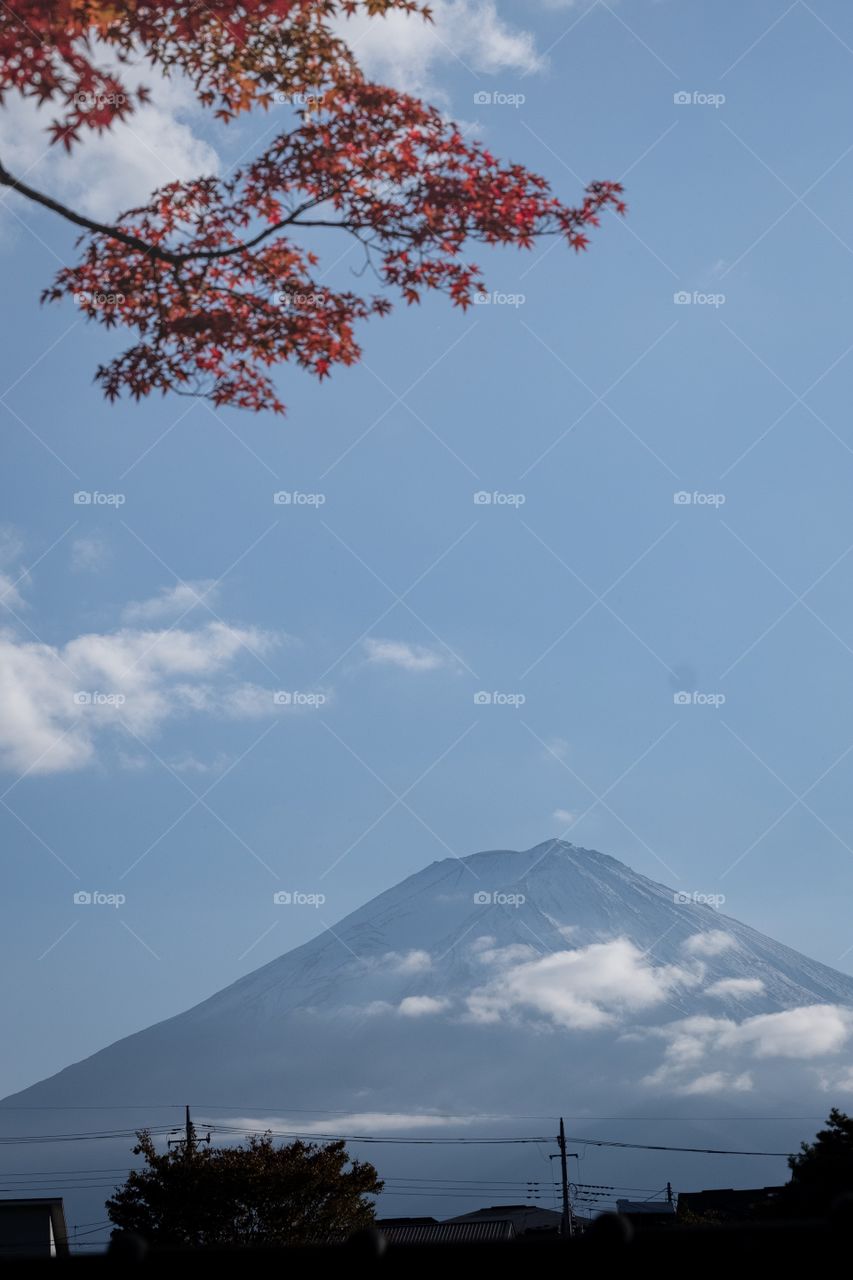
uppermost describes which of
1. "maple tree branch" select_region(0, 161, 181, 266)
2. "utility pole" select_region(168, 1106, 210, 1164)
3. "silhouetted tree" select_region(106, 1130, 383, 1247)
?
"maple tree branch" select_region(0, 161, 181, 266)

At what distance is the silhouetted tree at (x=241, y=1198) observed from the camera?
2830 centimetres

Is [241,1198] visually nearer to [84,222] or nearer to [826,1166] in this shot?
[826,1166]

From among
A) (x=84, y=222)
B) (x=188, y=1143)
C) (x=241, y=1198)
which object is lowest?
(x=241, y=1198)

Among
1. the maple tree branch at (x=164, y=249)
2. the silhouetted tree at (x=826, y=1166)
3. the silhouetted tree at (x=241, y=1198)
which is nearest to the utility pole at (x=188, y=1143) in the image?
the silhouetted tree at (x=241, y=1198)

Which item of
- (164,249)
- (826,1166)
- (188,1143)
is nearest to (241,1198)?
(188,1143)

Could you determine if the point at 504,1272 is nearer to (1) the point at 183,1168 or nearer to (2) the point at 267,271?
(2) the point at 267,271

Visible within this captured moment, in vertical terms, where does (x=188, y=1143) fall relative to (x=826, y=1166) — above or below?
above

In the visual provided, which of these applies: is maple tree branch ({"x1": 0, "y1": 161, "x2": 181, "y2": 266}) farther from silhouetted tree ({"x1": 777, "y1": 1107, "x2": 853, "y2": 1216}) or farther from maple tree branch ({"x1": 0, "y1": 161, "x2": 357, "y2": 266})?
silhouetted tree ({"x1": 777, "y1": 1107, "x2": 853, "y2": 1216})

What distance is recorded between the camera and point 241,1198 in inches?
1120

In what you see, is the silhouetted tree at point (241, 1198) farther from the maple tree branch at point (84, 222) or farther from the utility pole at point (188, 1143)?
the maple tree branch at point (84, 222)

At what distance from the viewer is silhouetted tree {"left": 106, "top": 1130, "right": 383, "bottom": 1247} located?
2830 cm

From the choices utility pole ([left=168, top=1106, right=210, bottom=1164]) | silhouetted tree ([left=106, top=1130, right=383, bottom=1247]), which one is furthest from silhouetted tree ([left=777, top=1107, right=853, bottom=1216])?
utility pole ([left=168, top=1106, right=210, bottom=1164])

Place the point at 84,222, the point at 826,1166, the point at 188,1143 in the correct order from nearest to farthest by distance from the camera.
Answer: the point at 84,222, the point at 826,1166, the point at 188,1143

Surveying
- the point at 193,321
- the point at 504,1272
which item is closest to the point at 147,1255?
the point at 504,1272
